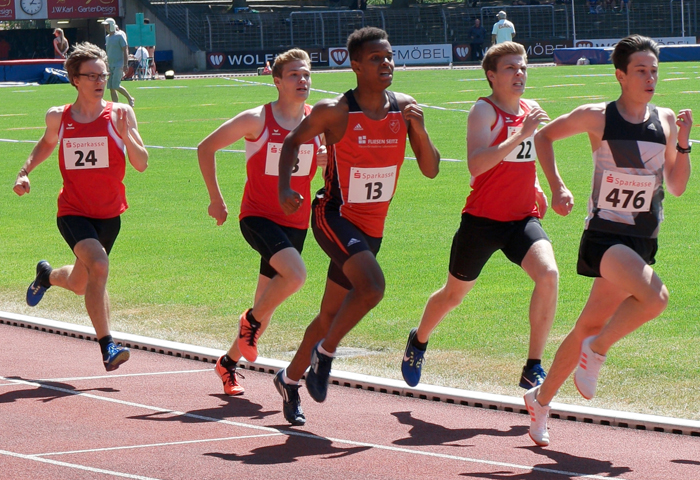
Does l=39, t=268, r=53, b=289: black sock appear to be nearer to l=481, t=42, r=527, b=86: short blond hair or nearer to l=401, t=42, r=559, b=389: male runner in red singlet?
l=401, t=42, r=559, b=389: male runner in red singlet

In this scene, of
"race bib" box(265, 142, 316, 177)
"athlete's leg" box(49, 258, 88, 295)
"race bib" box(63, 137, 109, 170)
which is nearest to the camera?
"race bib" box(265, 142, 316, 177)

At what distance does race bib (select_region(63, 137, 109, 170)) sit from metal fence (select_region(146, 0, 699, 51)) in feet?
166

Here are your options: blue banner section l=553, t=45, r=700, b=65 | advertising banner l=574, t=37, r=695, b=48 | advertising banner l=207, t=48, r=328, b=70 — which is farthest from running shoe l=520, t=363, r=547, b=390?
advertising banner l=207, t=48, r=328, b=70

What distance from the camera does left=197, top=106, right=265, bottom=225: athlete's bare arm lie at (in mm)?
6984

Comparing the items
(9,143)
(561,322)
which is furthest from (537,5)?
(561,322)

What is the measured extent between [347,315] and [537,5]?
56388 millimetres

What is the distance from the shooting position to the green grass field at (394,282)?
24.6 ft

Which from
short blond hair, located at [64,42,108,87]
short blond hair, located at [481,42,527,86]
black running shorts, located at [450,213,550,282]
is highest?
short blond hair, located at [64,42,108,87]

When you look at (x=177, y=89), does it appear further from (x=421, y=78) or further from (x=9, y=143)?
(x=9, y=143)

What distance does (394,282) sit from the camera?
10.5 meters

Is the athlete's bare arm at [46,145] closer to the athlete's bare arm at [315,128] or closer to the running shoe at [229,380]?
the running shoe at [229,380]

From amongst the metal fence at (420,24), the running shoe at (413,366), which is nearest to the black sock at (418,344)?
the running shoe at (413,366)

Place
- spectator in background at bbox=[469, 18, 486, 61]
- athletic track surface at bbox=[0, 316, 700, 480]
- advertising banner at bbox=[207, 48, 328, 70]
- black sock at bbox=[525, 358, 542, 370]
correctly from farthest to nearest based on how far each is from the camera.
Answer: advertising banner at bbox=[207, 48, 328, 70] → spectator in background at bbox=[469, 18, 486, 61] → black sock at bbox=[525, 358, 542, 370] → athletic track surface at bbox=[0, 316, 700, 480]

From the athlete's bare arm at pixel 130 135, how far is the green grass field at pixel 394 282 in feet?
5.00
